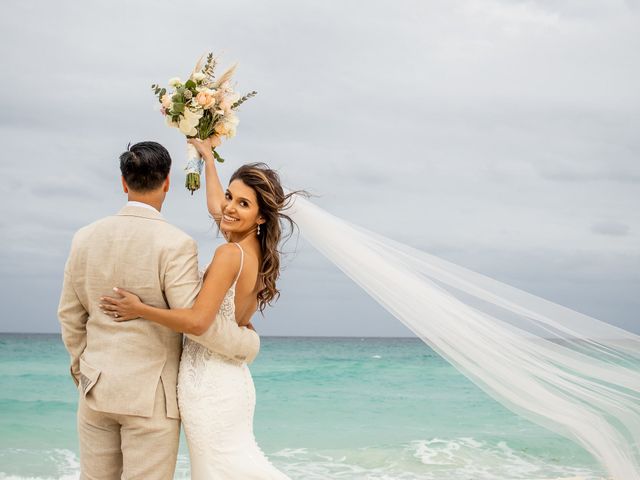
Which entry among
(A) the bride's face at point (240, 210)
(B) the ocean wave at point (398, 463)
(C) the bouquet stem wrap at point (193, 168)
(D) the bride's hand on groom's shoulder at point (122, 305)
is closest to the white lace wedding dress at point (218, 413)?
(A) the bride's face at point (240, 210)

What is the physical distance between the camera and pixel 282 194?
13.3 ft

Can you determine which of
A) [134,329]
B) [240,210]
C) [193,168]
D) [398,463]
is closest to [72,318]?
[134,329]

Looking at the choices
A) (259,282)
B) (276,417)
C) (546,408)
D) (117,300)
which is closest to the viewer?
(117,300)

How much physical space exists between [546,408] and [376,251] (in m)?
1.34

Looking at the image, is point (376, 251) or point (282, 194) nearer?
point (282, 194)

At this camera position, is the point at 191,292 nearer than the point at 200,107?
Yes

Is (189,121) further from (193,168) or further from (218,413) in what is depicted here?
(218,413)

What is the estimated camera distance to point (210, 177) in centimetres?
426

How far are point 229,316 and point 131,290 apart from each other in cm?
52

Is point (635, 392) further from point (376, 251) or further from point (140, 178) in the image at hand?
point (140, 178)

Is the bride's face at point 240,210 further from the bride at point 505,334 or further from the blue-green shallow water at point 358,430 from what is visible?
the blue-green shallow water at point 358,430

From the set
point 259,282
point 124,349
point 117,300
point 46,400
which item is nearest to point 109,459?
point 124,349

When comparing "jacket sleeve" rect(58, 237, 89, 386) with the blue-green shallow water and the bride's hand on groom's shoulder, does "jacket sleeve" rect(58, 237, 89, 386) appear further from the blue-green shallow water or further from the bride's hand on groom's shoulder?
the blue-green shallow water

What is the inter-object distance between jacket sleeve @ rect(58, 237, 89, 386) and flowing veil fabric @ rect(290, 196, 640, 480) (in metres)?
1.35
